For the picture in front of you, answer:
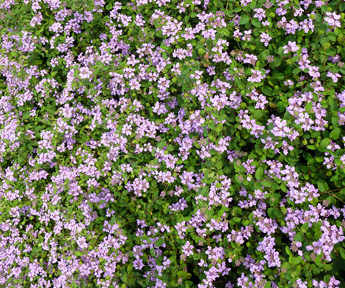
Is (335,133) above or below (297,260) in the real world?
above

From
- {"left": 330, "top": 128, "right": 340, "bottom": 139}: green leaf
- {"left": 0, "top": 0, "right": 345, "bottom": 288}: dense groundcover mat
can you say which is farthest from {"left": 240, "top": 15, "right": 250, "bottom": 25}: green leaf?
{"left": 330, "top": 128, "right": 340, "bottom": 139}: green leaf

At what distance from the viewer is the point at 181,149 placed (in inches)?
114

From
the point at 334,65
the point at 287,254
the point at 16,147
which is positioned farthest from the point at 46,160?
the point at 334,65

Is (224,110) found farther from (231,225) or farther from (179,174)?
(231,225)

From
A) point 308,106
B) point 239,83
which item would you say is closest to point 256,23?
point 239,83

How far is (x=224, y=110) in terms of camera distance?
275cm

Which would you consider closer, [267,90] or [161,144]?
[267,90]

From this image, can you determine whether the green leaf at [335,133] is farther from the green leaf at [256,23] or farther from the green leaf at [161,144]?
the green leaf at [161,144]

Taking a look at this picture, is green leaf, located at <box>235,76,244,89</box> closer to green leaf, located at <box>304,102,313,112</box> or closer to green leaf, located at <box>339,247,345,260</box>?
green leaf, located at <box>304,102,313,112</box>

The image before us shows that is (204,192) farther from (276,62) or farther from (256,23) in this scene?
(256,23)

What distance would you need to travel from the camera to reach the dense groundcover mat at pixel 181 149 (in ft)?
7.91

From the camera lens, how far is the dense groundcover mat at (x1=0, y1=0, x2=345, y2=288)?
2.41m

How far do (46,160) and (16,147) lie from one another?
0.70 metres

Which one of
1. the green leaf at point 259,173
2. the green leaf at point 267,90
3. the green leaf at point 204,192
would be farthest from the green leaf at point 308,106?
the green leaf at point 204,192
